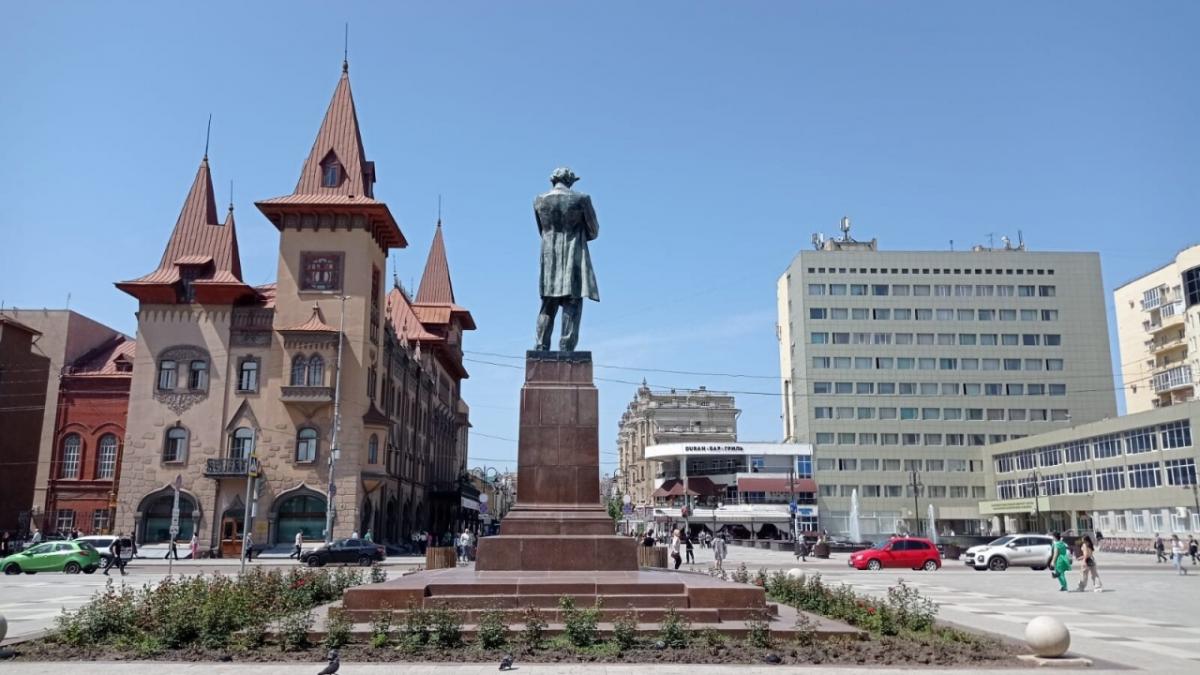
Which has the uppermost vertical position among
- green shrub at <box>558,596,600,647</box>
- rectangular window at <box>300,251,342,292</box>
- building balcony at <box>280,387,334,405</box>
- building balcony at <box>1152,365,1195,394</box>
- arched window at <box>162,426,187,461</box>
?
rectangular window at <box>300,251,342,292</box>

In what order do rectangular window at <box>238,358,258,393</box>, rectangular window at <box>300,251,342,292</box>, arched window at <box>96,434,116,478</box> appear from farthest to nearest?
arched window at <box>96,434,116,478</box>
rectangular window at <box>300,251,342,292</box>
rectangular window at <box>238,358,258,393</box>

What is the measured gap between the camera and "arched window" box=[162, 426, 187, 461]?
5031 centimetres

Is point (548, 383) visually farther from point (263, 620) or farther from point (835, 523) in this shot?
point (835, 523)

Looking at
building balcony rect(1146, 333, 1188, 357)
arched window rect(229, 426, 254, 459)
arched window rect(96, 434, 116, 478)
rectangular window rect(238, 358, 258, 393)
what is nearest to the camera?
arched window rect(229, 426, 254, 459)

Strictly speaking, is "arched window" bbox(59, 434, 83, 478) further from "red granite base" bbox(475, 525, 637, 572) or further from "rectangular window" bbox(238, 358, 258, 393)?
"red granite base" bbox(475, 525, 637, 572)

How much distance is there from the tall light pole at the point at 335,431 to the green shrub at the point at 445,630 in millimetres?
33801

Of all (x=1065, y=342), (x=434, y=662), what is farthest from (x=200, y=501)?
(x=1065, y=342)

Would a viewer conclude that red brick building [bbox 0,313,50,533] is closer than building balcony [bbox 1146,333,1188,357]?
Yes

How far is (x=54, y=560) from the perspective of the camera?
118ft

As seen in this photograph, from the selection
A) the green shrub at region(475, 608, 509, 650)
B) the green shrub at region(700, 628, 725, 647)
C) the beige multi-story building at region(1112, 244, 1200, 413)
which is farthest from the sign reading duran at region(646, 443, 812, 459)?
the green shrub at region(475, 608, 509, 650)

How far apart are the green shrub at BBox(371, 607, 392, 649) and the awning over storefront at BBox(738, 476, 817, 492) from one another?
81.9 metres

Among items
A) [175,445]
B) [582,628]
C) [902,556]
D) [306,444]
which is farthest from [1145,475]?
[582,628]

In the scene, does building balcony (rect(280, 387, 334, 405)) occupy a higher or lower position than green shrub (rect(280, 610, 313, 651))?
higher

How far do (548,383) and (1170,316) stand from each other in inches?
3047
